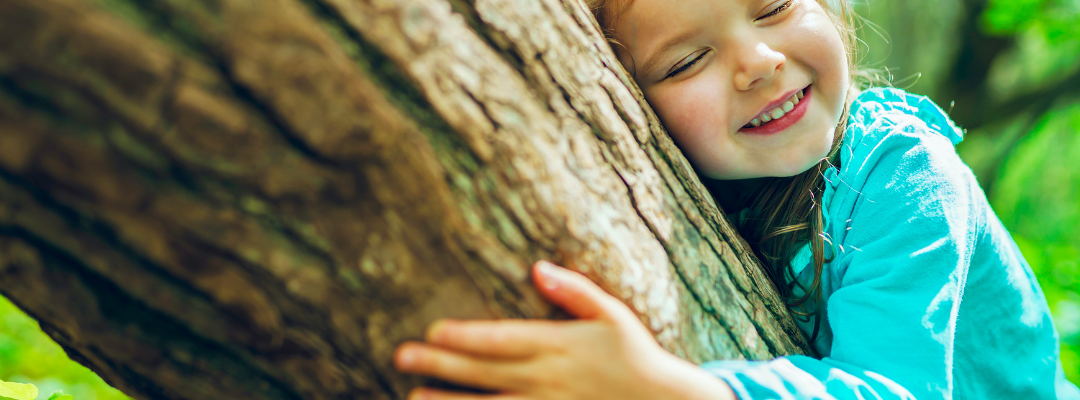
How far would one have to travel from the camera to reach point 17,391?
1.16 m

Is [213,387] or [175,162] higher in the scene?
[175,162]

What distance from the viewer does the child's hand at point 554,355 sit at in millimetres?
805

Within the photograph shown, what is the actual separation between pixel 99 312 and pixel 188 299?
0.15 meters

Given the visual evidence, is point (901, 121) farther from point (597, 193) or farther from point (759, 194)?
point (597, 193)

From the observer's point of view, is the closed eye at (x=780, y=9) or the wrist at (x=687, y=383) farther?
the closed eye at (x=780, y=9)

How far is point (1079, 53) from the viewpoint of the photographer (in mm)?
7031

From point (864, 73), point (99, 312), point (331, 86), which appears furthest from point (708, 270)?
point (864, 73)

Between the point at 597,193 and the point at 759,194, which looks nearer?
the point at 597,193

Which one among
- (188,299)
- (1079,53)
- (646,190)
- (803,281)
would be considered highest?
(188,299)

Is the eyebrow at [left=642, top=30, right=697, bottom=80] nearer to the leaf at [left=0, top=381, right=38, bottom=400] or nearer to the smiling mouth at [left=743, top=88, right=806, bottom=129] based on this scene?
the smiling mouth at [left=743, top=88, right=806, bottom=129]

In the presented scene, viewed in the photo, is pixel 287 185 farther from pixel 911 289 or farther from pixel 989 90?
pixel 989 90

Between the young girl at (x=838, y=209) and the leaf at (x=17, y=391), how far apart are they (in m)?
1.35

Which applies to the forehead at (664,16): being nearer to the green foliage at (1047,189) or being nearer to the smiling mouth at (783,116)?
the smiling mouth at (783,116)

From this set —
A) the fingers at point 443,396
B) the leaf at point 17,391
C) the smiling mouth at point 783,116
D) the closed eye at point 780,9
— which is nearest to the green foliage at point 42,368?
the leaf at point 17,391
